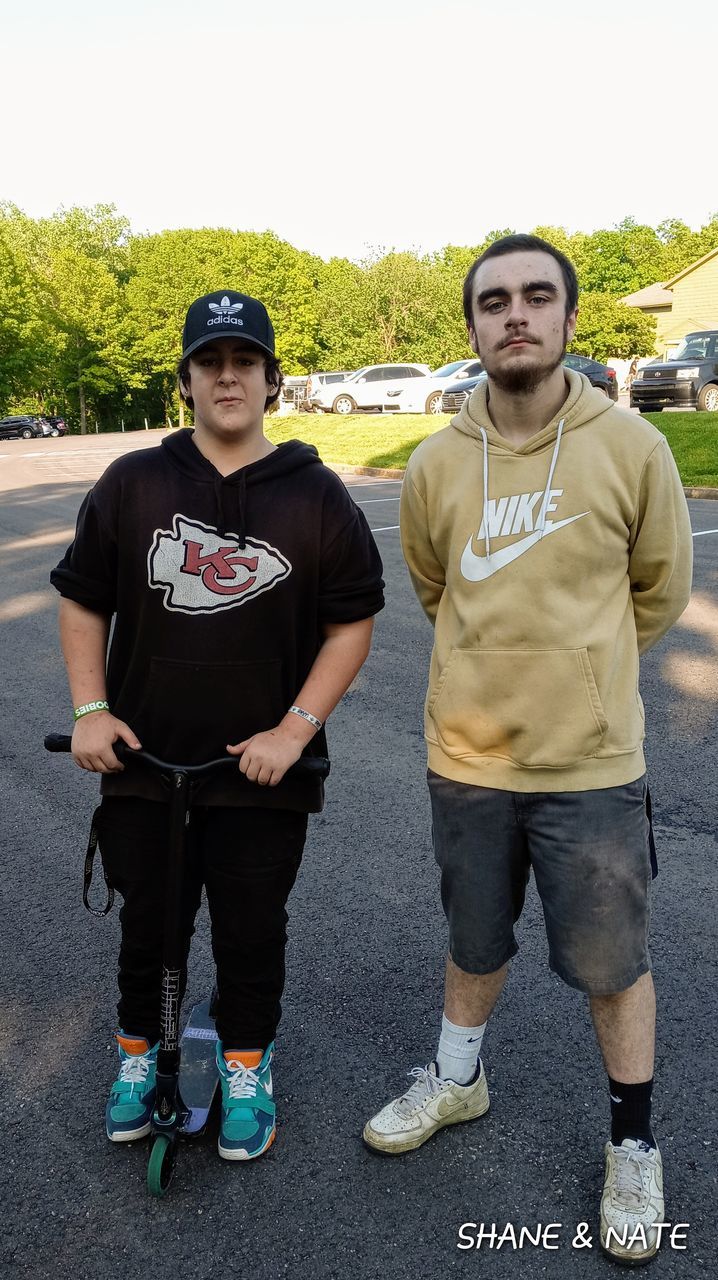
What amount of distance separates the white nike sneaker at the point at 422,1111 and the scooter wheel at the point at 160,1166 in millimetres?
470

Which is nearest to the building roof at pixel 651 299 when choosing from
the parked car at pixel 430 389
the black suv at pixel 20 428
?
the black suv at pixel 20 428

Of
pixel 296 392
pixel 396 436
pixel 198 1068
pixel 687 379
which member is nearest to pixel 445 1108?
→ pixel 198 1068

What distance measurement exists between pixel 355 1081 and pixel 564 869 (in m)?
0.99

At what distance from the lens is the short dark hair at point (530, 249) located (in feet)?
7.31

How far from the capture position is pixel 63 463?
95.8 ft

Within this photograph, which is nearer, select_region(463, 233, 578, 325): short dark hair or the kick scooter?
select_region(463, 233, 578, 325): short dark hair

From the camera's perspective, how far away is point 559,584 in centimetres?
220

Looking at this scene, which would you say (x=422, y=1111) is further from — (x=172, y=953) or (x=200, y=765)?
(x=200, y=765)

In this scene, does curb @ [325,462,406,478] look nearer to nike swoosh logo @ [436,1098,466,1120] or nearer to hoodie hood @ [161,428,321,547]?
hoodie hood @ [161,428,321,547]

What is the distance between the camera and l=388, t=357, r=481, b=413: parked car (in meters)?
29.3

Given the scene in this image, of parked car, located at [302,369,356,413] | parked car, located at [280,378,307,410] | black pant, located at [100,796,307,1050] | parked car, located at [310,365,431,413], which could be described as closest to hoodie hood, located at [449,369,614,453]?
black pant, located at [100,796,307,1050]

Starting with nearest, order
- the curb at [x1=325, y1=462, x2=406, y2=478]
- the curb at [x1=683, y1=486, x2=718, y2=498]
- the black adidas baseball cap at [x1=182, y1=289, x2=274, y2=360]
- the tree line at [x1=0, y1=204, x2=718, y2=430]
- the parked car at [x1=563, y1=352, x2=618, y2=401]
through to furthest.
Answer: the black adidas baseball cap at [x1=182, y1=289, x2=274, y2=360] < the curb at [x1=683, y1=486, x2=718, y2=498] < the curb at [x1=325, y1=462, x2=406, y2=478] < the parked car at [x1=563, y1=352, x2=618, y2=401] < the tree line at [x1=0, y1=204, x2=718, y2=430]

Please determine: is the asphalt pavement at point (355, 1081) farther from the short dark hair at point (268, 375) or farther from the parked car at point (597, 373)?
the parked car at point (597, 373)

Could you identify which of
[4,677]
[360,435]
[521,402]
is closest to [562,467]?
[521,402]
